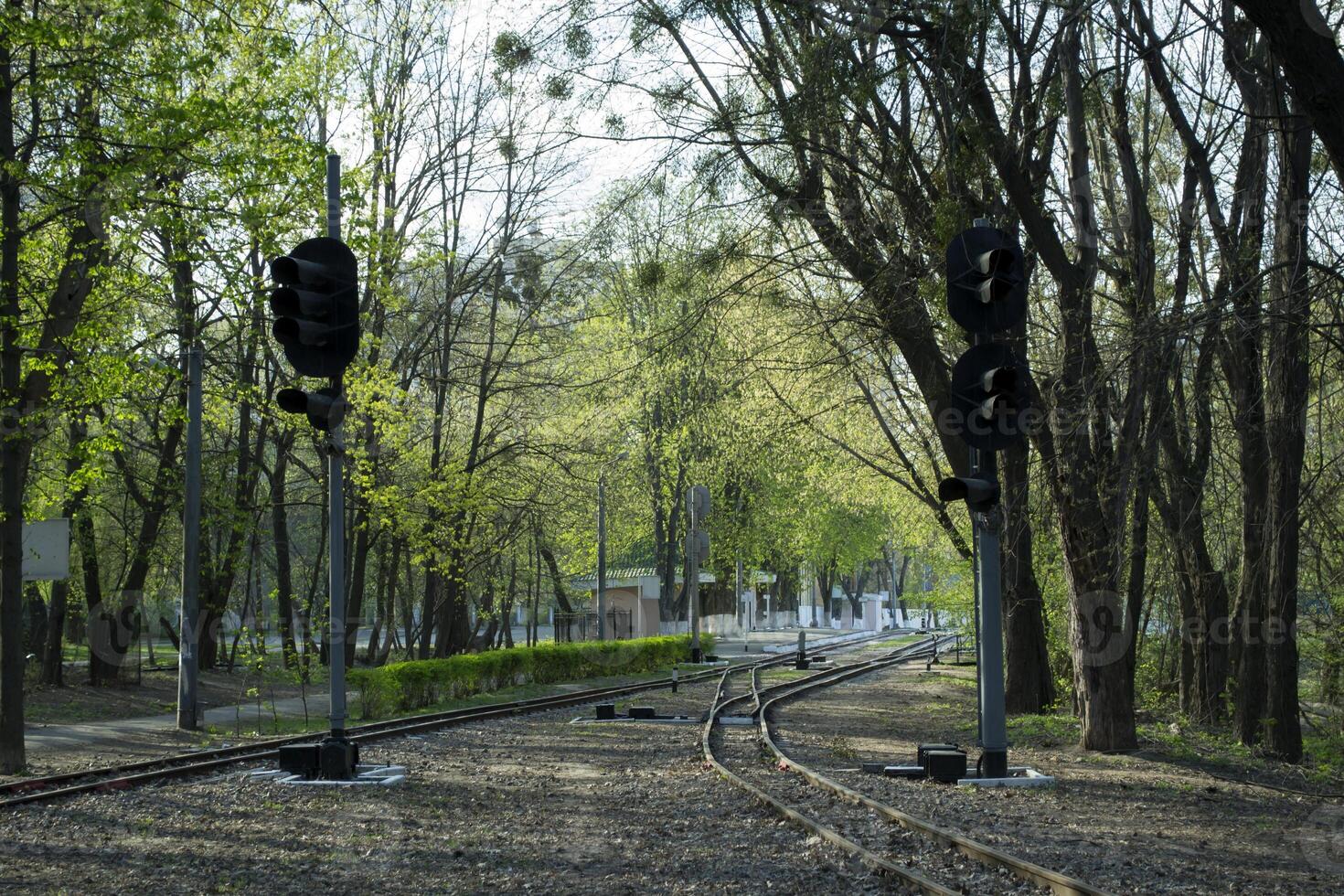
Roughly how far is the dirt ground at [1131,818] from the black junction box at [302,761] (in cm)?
477

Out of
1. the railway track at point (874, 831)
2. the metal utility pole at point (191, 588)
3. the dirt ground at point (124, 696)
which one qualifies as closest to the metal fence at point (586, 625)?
the dirt ground at point (124, 696)

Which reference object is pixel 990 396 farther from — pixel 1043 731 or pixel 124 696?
pixel 124 696

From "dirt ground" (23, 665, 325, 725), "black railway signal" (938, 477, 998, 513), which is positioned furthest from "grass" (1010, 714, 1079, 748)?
"dirt ground" (23, 665, 325, 725)

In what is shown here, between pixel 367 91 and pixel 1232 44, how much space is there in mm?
21286

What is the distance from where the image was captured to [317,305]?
11.2 m

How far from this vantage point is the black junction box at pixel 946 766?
11.4 metres

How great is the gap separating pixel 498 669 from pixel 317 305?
17.2 meters

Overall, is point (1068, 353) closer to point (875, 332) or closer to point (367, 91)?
point (875, 332)

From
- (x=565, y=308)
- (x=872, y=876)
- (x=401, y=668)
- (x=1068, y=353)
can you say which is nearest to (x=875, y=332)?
(x=1068, y=353)

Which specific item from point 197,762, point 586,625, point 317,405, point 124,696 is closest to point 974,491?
point 317,405

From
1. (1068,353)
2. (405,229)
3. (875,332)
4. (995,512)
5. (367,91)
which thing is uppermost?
(367,91)

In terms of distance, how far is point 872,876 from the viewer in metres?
7.14

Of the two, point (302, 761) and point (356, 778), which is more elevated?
point (302, 761)

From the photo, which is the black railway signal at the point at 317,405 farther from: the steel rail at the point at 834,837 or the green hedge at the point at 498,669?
the green hedge at the point at 498,669
